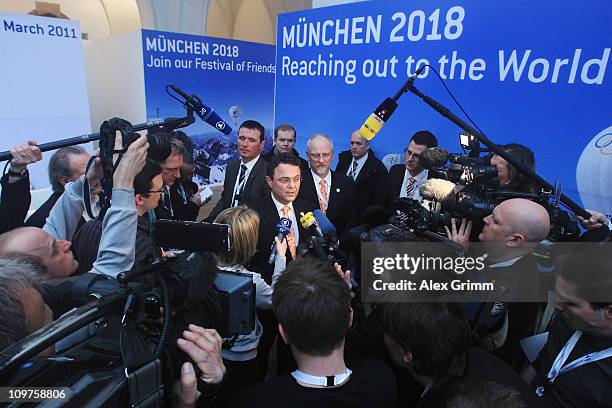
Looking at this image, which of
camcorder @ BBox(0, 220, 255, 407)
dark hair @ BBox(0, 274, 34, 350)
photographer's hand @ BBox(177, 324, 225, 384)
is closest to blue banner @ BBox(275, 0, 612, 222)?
camcorder @ BBox(0, 220, 255, 407)

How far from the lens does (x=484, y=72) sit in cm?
214

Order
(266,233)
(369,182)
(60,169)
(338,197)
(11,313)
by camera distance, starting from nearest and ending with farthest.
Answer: (11,313)
(266,233)
(60,169)
(338,197)
(369,182)

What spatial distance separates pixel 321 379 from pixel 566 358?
746 millimetres

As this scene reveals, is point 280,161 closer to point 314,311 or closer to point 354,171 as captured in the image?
point 354,171

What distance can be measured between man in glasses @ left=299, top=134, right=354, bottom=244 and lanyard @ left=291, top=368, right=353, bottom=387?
1656mm

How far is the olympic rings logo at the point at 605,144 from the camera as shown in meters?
1.79

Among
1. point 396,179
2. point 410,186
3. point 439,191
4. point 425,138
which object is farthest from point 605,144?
point 396,179

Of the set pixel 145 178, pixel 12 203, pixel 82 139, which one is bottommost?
pixel 12 203

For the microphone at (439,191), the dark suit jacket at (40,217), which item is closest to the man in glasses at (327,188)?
the microphone at (439,191)

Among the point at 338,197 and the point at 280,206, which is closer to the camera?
the point at 280,206

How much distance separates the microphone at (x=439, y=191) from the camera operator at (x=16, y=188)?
6.52 feet

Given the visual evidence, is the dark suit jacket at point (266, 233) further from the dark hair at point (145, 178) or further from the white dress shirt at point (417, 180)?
the white dress shirt at point (417, 180)

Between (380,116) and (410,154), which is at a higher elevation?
(380,116)

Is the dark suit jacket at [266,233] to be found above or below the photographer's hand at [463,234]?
below
